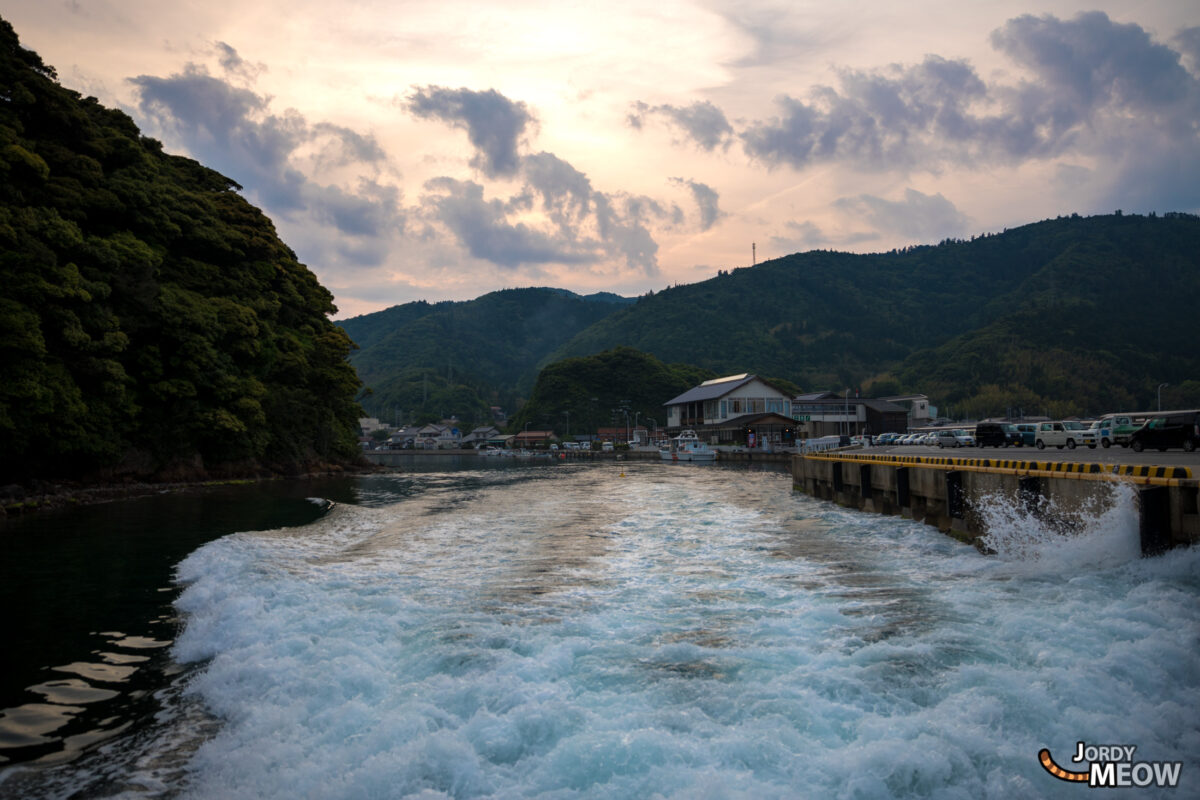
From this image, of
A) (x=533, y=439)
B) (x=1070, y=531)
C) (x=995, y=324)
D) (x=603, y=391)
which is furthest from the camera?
(x=603, y=391)

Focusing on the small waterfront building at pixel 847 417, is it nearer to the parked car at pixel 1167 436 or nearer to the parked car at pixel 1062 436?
the parked car at pixel 1062 436

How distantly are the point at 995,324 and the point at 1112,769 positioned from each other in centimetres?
13792

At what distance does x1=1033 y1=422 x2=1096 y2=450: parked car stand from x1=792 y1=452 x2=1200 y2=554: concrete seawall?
30.7ft

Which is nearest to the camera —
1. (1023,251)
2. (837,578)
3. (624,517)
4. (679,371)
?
(837,578)

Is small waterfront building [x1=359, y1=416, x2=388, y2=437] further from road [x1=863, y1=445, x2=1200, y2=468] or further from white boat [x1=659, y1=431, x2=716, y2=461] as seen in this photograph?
road [x1=863, y1=445, x2=1200, y2=468]

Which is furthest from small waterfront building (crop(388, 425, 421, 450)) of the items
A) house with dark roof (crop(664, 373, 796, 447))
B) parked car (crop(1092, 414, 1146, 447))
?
parked car (crop(1092, 414, 1146, 447))

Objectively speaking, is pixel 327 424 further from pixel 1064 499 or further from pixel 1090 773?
pixel 1090 773

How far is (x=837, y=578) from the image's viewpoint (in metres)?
11.8

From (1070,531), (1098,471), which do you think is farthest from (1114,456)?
(1070,531)

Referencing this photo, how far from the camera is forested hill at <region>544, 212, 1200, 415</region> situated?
102188 millimetres

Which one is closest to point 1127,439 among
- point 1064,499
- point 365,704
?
point 1064,499

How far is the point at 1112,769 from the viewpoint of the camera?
16.8 feet

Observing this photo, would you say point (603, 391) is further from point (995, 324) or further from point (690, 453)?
point (995, 324)

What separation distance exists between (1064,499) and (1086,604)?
4.47m
